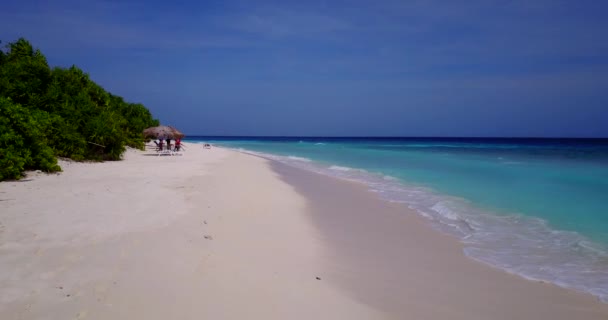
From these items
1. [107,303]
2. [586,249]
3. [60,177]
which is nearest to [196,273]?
[107,303]

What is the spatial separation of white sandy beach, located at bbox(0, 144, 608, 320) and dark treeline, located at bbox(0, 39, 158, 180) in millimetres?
2659

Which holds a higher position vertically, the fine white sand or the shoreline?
the fine white sand

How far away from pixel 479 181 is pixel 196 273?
14011 mm

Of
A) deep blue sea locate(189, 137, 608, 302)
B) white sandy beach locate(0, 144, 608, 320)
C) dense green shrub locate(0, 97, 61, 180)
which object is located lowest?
deep blue sea locate(189, 137, 608, 302)

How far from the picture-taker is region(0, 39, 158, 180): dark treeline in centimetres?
965

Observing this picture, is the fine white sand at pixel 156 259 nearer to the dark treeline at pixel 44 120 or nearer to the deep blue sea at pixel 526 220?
the dark treeline at pixel 44 120

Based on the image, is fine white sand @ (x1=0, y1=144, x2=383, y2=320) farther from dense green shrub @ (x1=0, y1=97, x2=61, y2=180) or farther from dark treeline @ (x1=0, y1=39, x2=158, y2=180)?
dark treeline @ (x1=0, y1=39, x2=158, y2=180)

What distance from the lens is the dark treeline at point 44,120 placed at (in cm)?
965

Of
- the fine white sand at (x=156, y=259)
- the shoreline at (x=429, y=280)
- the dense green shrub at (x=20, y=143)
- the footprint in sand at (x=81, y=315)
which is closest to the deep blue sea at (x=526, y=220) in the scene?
the shoreline at (x=429, y=280)

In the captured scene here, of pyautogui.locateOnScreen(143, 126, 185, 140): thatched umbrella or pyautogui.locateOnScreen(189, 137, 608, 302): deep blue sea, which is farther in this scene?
pyautogui.locateOnScreen(143, 126, 185, 140): thatched umbrella

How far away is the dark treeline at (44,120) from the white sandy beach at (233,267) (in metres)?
2.66

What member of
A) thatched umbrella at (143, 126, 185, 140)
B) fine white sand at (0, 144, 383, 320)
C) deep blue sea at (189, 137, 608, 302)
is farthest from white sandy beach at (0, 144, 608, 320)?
thatched umbrella at (143, 126, 185, 140)

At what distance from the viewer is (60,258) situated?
167 inches

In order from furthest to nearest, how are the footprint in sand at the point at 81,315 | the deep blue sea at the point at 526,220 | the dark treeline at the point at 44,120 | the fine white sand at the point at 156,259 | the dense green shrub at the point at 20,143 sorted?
1. the dark treeline at the point at 44,120
2. the dense green shrub at the point at 20,143
3. the deep blue sea at the point at 526,220
4. the fine white sand at the point at 156,259
5. the footprint in sand at the point at 81,315
